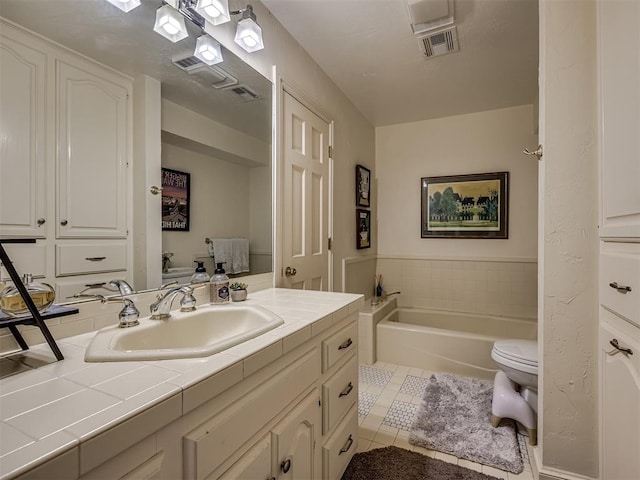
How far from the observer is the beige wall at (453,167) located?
Answer: 3002 mm

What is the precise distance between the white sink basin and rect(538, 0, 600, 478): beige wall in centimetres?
116

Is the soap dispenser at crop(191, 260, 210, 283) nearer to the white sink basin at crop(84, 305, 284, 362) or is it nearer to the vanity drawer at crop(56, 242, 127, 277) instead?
the white sink basin at crop(84, 305, 284, 362)

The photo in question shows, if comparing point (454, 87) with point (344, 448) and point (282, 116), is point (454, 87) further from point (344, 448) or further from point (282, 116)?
point (344, 448)

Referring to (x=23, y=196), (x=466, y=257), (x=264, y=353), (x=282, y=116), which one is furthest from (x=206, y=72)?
(x=466, y=257)

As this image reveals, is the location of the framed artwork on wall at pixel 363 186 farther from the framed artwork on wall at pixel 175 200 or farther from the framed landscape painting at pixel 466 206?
the framed artwork on wall at pixel 175 200

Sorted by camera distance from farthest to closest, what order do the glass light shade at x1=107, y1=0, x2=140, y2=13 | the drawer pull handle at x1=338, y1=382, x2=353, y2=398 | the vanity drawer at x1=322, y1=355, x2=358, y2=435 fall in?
the drawer pull handle at x1=338, y1=382, x2=353, y2=398 < the vanity drawer at x1=322, y1=355, x2=358, y2=435 < the glass light shade at x1=107, y1=0, x2=140, y2=13

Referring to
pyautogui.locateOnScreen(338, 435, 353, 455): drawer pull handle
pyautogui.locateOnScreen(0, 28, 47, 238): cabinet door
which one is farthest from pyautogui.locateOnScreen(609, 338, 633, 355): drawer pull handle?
pyautogui.locateOnScreen(0, 28, 47, 238): cabinet door

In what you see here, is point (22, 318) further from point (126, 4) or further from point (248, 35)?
point (248, 35)

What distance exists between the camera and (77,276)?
961mm

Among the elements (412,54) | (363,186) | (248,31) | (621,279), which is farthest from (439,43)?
(621,279)

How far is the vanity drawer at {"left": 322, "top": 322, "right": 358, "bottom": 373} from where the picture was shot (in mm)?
1156

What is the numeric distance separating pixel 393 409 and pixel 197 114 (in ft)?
6.53

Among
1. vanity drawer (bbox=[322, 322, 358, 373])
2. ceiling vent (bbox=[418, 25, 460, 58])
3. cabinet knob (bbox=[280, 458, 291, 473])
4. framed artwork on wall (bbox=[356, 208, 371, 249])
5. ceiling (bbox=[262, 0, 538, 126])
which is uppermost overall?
ceiling (bbox=[262, 0, 538, 126])

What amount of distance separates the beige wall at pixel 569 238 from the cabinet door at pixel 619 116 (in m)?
0.08
